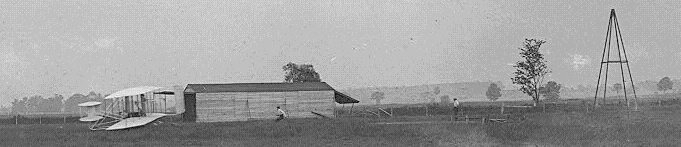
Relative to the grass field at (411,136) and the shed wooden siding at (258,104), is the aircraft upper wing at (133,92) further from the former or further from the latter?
the grass field at (411,136)

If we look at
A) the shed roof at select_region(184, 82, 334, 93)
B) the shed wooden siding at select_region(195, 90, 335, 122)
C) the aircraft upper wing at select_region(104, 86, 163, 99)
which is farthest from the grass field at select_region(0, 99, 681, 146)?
the shed roof at select_region(184, 82, 334, 93)

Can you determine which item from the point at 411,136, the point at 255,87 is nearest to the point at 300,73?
the point at 255,87

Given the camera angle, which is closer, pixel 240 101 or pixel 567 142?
pixel 567 142

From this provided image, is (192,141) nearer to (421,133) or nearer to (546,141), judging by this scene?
(421,133)

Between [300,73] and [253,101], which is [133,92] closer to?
[253,101]

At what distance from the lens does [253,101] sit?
53.9m

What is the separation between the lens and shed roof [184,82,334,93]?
53625 millimetres

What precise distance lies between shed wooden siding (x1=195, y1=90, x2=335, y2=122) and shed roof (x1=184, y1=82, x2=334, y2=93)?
13.9 inches

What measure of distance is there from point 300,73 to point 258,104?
30785 mm

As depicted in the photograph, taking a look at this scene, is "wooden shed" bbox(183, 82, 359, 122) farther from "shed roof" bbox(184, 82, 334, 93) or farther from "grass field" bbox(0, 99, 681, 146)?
"grass field" bbox(0, 99, 681, 146)

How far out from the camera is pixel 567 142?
24.5 metres

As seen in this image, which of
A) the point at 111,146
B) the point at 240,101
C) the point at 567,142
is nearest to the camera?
the point at 567,142

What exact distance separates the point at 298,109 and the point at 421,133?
26.2 metres

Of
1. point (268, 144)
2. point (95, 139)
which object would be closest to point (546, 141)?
point (268, 144)
